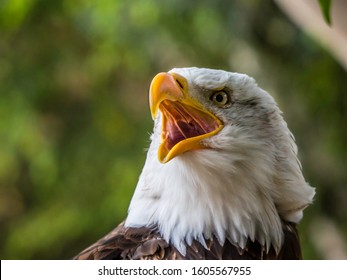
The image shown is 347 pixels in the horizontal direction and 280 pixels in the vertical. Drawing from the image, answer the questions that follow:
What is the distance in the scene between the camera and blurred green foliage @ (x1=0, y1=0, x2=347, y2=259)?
3.39m

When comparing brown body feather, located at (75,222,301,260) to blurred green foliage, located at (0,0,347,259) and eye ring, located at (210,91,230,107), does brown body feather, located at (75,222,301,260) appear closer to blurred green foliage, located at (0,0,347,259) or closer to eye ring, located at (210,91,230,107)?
eye ring, located at (210,91,230,107)

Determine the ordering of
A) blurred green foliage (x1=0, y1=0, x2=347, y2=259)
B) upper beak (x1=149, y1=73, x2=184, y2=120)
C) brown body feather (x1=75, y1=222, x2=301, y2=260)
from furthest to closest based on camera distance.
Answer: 1. blurred green foliage (x1=0, y1=0, x2=347, y2=259)
2. brown body feather (x1=75, y1=222, x2=301, y2=260)
3. upper beak (x1=149, y1=73, x2=184, y2=120)

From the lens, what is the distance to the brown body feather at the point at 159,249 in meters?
1.36

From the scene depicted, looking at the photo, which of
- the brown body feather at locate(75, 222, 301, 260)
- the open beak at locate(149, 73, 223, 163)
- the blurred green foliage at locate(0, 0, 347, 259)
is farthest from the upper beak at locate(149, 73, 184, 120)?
the blurred green foliage at locate(0, 0, 347, 259)

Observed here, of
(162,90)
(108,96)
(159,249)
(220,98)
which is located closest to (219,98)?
(220,98)

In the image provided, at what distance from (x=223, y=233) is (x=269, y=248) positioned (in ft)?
0.31

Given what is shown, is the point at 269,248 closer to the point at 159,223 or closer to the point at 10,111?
the point at 159,223

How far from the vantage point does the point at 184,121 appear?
4.26 ft

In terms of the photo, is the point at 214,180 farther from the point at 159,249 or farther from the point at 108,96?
the point at 108,96

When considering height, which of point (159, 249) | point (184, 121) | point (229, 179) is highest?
point (184, 121)

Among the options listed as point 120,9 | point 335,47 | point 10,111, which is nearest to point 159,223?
point 335,47

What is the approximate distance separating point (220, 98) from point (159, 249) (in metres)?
0.26
